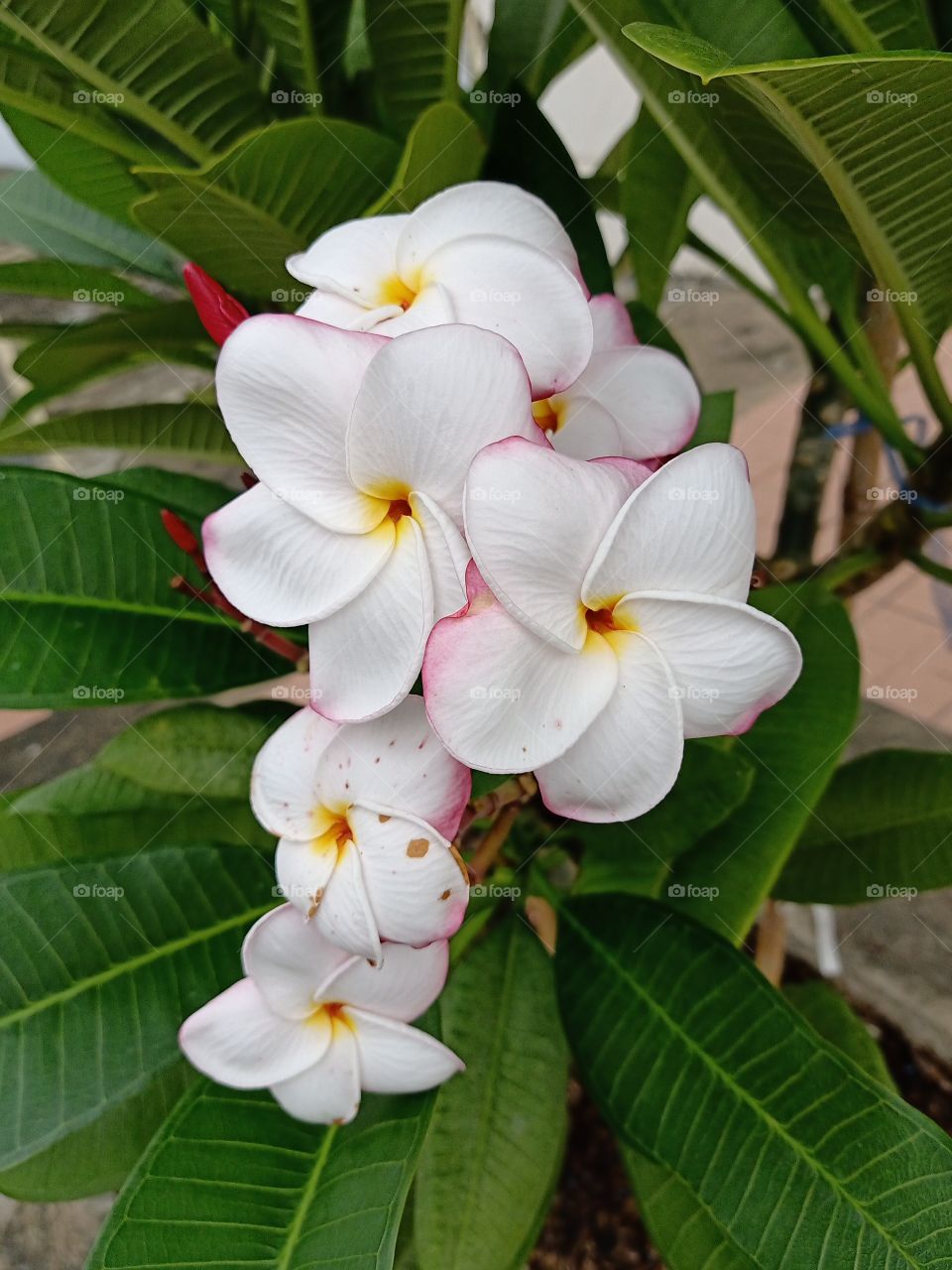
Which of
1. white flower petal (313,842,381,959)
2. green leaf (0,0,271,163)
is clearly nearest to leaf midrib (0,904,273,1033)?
white flower petal (313,842,381,959)


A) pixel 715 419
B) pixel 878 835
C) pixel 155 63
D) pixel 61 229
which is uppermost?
pixel 155 63

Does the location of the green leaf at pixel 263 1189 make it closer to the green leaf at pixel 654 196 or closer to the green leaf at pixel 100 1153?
the green leaf at pixel 100 1153

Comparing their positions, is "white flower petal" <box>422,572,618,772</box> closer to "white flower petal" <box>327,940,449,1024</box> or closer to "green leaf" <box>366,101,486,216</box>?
"white flower petal" <box>327,940,449,1024</box>

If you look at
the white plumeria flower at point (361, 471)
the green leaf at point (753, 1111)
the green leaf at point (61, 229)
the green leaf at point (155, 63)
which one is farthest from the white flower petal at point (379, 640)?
the green leaf at point (61, 229)

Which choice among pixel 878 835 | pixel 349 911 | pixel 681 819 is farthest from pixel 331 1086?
pixel 878 835

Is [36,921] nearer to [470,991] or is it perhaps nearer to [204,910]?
[204,910]

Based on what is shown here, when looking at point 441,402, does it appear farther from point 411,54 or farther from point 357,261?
point 411,54
